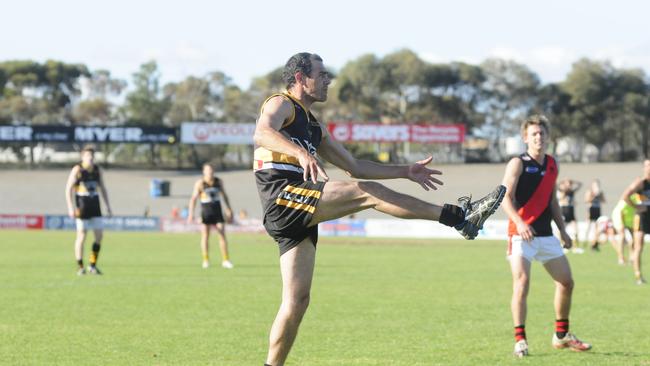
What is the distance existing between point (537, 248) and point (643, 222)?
31.7 feet

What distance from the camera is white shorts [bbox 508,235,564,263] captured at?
10648 millimetres

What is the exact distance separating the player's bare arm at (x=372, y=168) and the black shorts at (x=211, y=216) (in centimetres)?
1461

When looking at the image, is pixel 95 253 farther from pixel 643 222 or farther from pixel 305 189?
pixel 305 189

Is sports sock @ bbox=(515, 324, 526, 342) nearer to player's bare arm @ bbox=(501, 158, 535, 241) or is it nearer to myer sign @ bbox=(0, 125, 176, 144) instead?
player's bare arm @ bbox=(501, 158, 535, 241)

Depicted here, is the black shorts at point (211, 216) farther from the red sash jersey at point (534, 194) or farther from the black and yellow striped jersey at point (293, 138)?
the black and yellow striped jersey at point (293, 138)

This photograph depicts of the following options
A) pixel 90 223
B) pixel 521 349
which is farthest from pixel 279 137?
pixel 90 223

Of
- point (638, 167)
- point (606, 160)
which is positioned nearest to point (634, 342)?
point (638, 167)

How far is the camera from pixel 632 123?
10419 cm

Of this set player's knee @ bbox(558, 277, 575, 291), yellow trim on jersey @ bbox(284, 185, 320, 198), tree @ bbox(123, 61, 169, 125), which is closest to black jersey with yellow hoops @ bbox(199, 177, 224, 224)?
player's knee @ bbox(558, 277, 575, 291)

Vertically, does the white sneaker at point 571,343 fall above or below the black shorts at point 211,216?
below

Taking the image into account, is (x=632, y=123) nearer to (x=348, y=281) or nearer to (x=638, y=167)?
(x=638, y=167)

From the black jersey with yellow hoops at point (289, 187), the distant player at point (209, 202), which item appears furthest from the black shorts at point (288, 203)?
the distant player at point (209, 202)

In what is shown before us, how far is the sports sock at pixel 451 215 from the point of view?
6.99 m

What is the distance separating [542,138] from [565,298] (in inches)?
68.3
